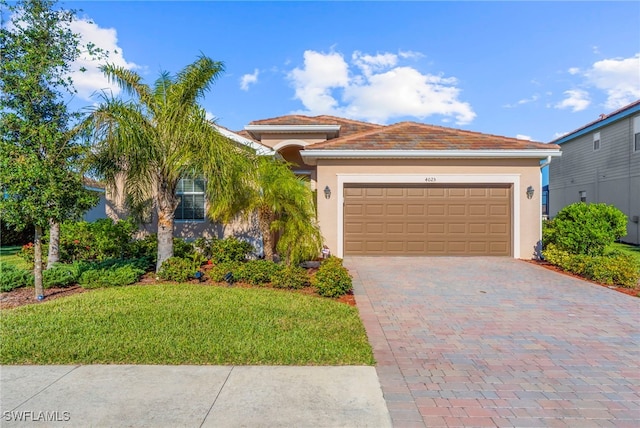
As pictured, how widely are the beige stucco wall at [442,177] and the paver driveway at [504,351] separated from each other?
3.58 meters

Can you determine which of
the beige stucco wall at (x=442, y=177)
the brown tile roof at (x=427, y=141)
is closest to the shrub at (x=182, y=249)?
the beige stucco wall at (x=442, y=177)

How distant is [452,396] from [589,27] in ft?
36.5

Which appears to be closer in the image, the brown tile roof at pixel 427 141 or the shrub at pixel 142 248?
the shrub at pixel 142 248

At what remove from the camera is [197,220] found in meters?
11.0

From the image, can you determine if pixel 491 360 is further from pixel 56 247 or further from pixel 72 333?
pixel 56 247

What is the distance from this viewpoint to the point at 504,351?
163 inches

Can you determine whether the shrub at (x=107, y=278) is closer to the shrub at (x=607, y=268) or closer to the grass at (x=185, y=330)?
the grass at (x=185, y=330)

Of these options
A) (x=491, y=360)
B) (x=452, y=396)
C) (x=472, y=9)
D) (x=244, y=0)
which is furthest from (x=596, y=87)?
(x=452, y=396)

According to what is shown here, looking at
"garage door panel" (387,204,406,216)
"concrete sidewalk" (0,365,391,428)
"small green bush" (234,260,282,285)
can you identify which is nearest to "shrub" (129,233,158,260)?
"small green bush" (234,260,282,285)

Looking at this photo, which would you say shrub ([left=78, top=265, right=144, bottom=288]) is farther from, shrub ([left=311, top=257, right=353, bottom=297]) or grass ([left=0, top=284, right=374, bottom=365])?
shrub ([left=311, top=257, right=353, bottom=297])

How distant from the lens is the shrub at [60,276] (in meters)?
7.00

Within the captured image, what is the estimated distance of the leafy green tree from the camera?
5625 millimetres

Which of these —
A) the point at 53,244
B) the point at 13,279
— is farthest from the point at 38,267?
the point at 53,244

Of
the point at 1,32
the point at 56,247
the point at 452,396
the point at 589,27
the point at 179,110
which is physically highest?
the point at 589,27
